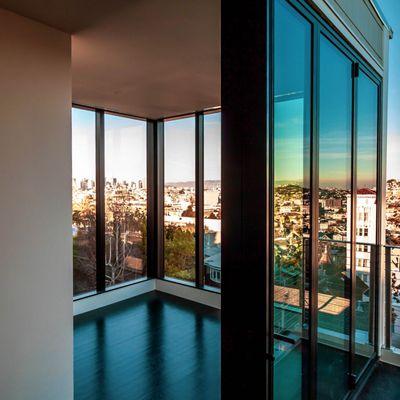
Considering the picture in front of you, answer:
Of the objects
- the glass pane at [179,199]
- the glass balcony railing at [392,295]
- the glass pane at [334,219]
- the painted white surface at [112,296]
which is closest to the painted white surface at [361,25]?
the glass pane at [334,219]

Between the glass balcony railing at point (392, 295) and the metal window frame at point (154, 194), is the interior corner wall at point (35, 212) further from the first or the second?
the glass balcony railing at point (392, 295)

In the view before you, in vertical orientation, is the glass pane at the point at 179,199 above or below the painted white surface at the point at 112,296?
above

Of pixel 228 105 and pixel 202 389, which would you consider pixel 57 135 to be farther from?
pixel 202 389

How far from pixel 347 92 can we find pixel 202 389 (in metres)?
2.73

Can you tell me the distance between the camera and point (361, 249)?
2.94 metres

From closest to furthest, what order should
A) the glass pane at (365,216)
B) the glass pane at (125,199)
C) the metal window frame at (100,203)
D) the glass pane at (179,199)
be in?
the glass pane at (365,216) → the metal window frame at (100,203) → the glass pane at (125,199) → the glass pane at (179,199)

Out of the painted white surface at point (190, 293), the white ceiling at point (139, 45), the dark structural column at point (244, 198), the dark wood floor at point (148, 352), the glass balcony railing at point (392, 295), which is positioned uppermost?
the white ceiling at point (139, 45)

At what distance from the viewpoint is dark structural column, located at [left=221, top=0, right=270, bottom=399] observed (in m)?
1.35

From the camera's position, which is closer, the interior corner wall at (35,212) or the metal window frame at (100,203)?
the interior corner wall at (35,212)

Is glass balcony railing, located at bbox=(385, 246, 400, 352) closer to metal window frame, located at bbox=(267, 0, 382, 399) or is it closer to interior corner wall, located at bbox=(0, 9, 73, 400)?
→ metal window frame, located at bbox=(267, 0, 382, 399)

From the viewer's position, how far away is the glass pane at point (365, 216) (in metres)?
2.87

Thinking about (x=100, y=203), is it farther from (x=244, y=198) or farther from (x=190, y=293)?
(x=244, y=198)

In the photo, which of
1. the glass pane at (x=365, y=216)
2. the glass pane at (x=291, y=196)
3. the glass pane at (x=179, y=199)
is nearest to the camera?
the glass pane at (x=291, y=196)

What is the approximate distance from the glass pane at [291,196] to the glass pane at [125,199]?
382cm
